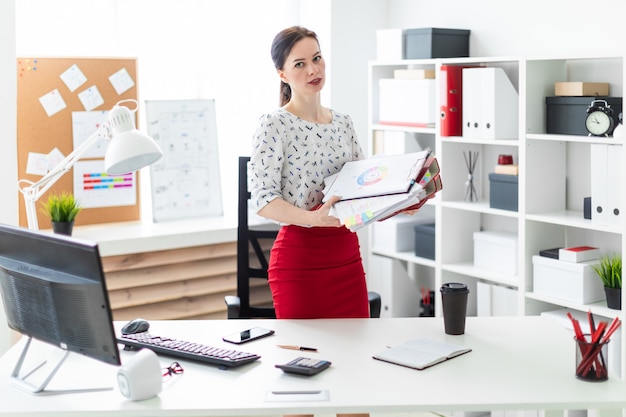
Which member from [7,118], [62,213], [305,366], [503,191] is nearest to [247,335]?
[305,366]

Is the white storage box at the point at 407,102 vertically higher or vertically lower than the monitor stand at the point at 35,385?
higher

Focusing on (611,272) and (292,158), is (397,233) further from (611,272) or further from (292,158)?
(292,158)

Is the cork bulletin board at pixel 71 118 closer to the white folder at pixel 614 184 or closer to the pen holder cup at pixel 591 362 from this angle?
the white folder at pixel 614 184

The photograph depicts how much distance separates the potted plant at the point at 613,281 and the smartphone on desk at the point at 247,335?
1611 mm

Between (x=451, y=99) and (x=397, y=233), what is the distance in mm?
813

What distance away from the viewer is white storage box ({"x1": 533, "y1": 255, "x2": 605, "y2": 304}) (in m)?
3.54

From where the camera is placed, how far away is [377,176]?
2604mm

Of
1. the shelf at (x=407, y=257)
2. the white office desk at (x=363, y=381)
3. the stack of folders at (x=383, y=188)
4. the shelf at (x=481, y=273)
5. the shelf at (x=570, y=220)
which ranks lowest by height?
the shelf at (x=481, y=273)

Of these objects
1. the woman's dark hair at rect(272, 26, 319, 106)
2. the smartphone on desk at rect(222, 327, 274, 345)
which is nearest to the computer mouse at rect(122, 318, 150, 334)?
the smartphone on desk at rect(222, 327, 274, 345)

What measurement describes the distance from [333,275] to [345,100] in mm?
2069

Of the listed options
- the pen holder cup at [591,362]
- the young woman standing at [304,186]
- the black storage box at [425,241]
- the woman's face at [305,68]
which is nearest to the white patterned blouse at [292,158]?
the young woman standing at [304,186]

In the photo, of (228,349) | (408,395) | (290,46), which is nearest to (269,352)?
(228,349)

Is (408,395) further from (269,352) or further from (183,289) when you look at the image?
(183,289)

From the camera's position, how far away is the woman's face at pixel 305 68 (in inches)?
111
